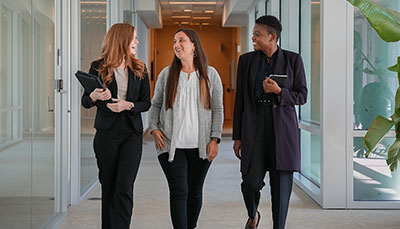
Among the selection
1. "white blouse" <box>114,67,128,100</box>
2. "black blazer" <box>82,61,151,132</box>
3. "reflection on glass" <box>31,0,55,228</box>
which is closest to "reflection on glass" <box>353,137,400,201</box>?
"black blazer" <box>82,61,151,132</box>

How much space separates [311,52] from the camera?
6.29 metres

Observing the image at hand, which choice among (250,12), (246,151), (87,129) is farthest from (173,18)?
(246,151)

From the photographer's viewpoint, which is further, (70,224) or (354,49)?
(354,49)

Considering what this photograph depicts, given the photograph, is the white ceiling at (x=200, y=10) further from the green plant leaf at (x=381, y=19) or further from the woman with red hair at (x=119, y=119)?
the green plant leaf at (x=381, y=19)

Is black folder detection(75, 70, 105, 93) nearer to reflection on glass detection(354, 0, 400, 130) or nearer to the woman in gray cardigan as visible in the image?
the woman in gray cardigan

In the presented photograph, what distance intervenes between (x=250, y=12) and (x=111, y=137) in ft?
31.7

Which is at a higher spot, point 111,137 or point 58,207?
point 111,137

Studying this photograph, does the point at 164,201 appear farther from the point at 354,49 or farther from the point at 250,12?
the point at 250,12

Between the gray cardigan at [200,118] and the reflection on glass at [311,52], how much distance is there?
2372 millimetres

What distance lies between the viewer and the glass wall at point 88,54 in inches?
231

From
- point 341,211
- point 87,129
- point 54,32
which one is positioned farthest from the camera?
point 87,129

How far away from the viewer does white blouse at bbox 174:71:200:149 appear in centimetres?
372

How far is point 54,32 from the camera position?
468 cm

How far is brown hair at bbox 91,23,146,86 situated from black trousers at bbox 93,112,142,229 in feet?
0.88
